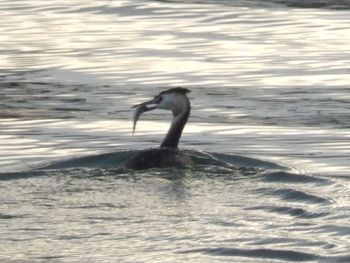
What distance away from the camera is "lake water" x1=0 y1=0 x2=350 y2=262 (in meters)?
11.6

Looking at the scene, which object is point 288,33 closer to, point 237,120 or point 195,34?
point 195,34

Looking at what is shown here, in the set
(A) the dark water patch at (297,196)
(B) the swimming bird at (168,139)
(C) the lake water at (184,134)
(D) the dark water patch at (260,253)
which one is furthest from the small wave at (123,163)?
(D) the dark water patch at (260,253)

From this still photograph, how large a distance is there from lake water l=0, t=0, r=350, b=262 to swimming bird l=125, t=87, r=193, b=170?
0.16 m

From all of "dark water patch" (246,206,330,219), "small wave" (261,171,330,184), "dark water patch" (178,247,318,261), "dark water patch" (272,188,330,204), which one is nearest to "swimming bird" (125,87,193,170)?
"small wave" (261,171,330,184)

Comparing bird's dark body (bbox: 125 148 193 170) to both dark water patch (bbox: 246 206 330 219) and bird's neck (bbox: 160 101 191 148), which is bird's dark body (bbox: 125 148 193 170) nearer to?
bird's neck (bbox: 160 101 191 148)

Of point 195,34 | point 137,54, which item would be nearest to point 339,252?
point 137,54

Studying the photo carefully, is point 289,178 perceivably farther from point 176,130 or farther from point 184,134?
point 184,134

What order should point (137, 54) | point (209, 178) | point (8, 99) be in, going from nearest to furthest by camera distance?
point (209, 178) → point (8, 99) → point (137, 54)

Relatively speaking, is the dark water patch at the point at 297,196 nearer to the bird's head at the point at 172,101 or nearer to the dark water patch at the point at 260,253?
the dark water patch at the point at 260,253

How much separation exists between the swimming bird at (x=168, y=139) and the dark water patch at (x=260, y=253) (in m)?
3.40

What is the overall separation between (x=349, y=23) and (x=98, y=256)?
507 inches

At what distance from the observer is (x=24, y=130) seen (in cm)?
1669

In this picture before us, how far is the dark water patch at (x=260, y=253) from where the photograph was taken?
1105cm

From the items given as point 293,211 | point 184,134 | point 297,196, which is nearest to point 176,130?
point 184,134
